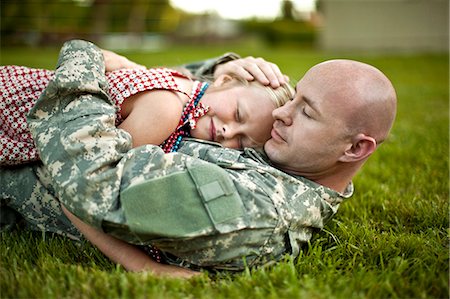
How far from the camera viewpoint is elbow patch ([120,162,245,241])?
5.71ft

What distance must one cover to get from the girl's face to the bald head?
0.37 meters

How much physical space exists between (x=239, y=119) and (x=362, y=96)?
0.61 meters

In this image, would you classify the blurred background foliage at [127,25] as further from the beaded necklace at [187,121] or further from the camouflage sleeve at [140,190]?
the camouflage sleeve at [140,190]

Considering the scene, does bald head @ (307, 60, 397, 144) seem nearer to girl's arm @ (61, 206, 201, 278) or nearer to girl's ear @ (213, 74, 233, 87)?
girl's ear @ (213, 74, 233, 87)

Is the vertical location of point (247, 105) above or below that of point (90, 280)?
above

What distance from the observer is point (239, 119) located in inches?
94.0

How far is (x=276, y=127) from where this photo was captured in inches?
88.7

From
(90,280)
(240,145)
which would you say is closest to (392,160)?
(240,145)

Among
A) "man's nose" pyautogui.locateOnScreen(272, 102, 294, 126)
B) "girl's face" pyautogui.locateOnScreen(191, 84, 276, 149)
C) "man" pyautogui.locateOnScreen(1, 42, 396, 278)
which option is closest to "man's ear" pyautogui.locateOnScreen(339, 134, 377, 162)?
"man" pyautogui.locateOnScreen(1, 42, 396, 278)

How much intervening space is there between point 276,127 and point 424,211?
87cm

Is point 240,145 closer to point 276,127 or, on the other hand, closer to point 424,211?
point 276,127

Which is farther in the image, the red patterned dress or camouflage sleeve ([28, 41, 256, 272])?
the red patterned dress

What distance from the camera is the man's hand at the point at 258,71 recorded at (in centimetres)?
245

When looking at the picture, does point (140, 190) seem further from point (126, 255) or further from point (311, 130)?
point (311, 130)
